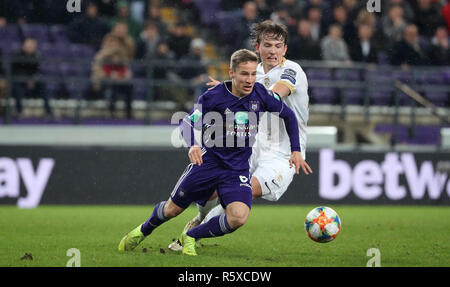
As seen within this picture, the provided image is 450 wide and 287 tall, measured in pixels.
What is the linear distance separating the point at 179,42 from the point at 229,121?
7.62m

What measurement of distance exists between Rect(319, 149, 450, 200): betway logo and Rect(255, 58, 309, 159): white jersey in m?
5.28

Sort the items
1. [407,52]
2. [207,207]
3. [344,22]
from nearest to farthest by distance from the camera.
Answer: [207,207], [407,52], [344,22]

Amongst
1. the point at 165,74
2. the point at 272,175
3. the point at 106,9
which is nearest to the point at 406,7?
the point at 165,74

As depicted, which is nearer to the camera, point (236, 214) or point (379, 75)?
point (236, 214)

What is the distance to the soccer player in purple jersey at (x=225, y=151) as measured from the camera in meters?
6.90

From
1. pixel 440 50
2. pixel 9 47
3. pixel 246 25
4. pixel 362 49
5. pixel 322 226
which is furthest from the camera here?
pixel 440 50

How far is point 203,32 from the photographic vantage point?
16.3m

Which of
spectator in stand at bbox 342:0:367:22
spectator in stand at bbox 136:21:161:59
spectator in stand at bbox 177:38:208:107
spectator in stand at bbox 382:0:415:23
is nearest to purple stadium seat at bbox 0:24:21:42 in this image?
spectator in stand at bbox 136:21:161:59

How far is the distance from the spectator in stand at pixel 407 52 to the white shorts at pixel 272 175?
7569 mm

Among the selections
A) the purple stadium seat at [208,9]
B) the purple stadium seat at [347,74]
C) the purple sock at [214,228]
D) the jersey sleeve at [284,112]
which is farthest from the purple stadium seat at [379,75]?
the purple sock at [214,228]

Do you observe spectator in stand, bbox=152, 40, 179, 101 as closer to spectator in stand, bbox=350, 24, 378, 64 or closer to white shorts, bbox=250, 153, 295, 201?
spectator in stand, bbox=350, 24, 378, 64

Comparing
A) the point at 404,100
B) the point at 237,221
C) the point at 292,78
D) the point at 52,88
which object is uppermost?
the point at 292,78

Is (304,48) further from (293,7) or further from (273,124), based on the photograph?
(273,124)

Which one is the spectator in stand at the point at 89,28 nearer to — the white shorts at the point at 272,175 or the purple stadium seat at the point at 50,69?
the purple stadium seat at the point at 50,69
